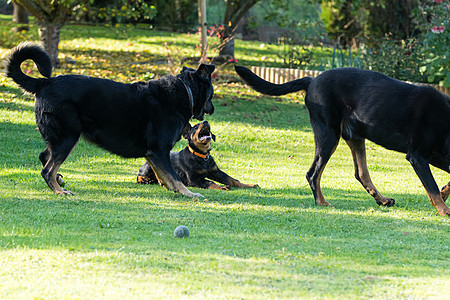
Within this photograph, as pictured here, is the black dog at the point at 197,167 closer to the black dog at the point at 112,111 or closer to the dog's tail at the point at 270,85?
the black dog at the point at 112,111

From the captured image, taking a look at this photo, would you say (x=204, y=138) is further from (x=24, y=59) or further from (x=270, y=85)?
(x=24, y=59)

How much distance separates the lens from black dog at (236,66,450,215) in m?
6.95

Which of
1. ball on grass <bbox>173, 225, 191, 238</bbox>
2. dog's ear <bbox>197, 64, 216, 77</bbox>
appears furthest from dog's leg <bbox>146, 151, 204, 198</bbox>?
ball on grass <bbox>173, 225, 191, 238</bbox>

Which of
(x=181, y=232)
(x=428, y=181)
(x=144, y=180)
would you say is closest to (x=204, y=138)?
(x=144, y=180)

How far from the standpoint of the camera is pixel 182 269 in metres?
4.46

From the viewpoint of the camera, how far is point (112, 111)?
7.17m

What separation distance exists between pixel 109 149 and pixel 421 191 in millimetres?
4496

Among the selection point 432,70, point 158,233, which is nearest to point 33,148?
point 158,233

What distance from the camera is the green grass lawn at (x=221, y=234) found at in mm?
4188

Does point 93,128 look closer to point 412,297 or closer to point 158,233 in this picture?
point 158,233

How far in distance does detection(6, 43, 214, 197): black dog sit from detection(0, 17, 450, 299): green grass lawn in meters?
0.51

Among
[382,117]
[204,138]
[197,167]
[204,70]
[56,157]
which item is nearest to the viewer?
[56,157]

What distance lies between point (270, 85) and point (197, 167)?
4.98 ft

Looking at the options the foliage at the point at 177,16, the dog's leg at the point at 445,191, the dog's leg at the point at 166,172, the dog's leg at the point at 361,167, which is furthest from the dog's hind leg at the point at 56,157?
the foliage at the point at 177,16
